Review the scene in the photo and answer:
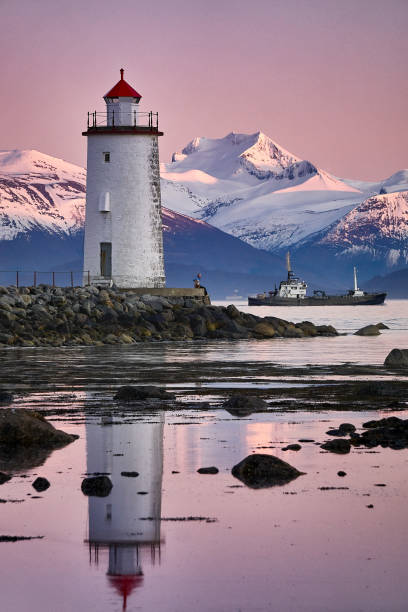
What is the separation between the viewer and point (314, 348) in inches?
1526

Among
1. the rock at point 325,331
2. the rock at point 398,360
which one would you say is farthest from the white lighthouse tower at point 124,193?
the rock at point 398,360

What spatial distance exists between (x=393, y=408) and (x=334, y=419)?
1635 millimetres

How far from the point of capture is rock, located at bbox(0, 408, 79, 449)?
536 inches

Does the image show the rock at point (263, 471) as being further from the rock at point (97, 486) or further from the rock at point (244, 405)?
the rock at point (244, 405)

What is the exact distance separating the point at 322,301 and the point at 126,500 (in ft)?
514

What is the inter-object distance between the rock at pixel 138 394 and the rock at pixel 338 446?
5673 millimetres

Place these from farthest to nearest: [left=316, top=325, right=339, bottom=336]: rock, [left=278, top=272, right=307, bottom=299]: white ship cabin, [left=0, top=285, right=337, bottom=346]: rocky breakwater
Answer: [left=278, top=272, right=307, bottom=299]: white ship cabin < [left=316, top=325, right=339, bottom=336]: rock < [left=0, top=285, right=337, bottom=346]: rocky breakwater

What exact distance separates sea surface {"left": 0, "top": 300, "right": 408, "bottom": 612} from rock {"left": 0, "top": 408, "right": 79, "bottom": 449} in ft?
0.74

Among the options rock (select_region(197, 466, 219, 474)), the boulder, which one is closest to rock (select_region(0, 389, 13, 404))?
the boulder

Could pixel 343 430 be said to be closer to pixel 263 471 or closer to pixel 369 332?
pixel 263 471

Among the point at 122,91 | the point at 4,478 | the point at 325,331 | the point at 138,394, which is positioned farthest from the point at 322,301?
the point at 4,478

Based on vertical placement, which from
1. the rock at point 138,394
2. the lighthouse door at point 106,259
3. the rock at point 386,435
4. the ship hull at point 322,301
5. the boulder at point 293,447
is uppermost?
the ship hull at point 322,301

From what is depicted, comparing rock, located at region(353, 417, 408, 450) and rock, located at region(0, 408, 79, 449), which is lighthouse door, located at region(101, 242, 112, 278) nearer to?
rock, located at region(353, 417, 408, 450)

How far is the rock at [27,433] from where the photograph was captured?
44.7ft
